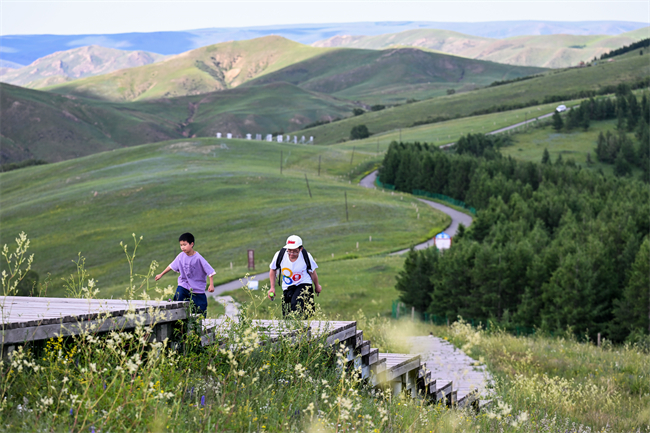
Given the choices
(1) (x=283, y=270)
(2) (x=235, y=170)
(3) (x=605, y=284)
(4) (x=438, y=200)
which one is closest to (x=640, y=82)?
(4) (x=438, y=200)

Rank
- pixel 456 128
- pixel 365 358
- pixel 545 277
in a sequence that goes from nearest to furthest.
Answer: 1. pixel 365 358
2. pixel 545 277
3. pixel 456 128

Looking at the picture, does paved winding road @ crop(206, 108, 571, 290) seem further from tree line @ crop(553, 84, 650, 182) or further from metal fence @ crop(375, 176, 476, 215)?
tree line @ crop(553, 84, 650, 182)

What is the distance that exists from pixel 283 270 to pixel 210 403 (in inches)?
187

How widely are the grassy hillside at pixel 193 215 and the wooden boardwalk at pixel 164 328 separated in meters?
47.2

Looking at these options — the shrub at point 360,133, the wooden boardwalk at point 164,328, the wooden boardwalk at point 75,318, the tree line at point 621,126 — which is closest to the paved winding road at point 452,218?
the wooden boardwalk at point 164,328

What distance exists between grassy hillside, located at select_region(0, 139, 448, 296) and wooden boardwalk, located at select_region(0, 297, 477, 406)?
47193mm

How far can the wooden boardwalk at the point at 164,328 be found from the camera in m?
6.12

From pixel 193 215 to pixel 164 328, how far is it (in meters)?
76.3

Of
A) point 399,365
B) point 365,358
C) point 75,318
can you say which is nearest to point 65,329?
point 75,318

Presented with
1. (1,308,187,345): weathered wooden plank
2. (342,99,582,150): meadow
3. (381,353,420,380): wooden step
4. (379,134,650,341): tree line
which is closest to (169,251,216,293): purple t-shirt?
(1,308,187,345): weathered wooden plank

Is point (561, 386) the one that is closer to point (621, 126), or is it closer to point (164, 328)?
point (164, 328)

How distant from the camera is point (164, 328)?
714 cm

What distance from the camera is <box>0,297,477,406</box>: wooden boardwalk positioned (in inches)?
241

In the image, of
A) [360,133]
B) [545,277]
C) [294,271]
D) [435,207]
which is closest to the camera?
[294,271]
